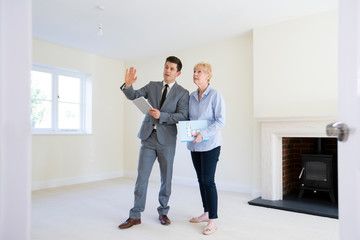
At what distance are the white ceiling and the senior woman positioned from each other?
46.3 inches

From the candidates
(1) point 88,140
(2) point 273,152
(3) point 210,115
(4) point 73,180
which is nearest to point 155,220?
(3) point 210,115

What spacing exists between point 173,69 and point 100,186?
2.77 meters

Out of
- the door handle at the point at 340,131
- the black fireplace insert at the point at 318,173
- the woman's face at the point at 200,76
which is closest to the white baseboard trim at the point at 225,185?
the black fireplace insert at the point at 318,173

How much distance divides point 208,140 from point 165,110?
1.57 feet

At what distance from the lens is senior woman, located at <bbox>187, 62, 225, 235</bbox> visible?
2.36 metres

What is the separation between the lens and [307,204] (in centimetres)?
327

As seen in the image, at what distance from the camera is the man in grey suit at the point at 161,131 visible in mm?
2514

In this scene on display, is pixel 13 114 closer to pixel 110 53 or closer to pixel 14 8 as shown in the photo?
pixel 14 8

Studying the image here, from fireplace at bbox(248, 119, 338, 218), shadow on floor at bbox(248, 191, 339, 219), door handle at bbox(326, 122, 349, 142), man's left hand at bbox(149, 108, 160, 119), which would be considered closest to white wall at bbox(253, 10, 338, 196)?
fireplace at bbox(248, 119, 338, 218)

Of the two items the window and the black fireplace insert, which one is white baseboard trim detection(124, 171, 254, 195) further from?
the window

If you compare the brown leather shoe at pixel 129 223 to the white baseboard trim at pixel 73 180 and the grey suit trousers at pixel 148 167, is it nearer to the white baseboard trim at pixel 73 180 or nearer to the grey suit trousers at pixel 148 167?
the grey suit trousers at pixel 148 167

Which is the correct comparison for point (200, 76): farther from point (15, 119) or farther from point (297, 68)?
point (15, 119)

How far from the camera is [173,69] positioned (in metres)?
2.58

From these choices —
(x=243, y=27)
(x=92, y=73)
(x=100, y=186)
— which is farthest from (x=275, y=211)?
(x=92, y=73)
